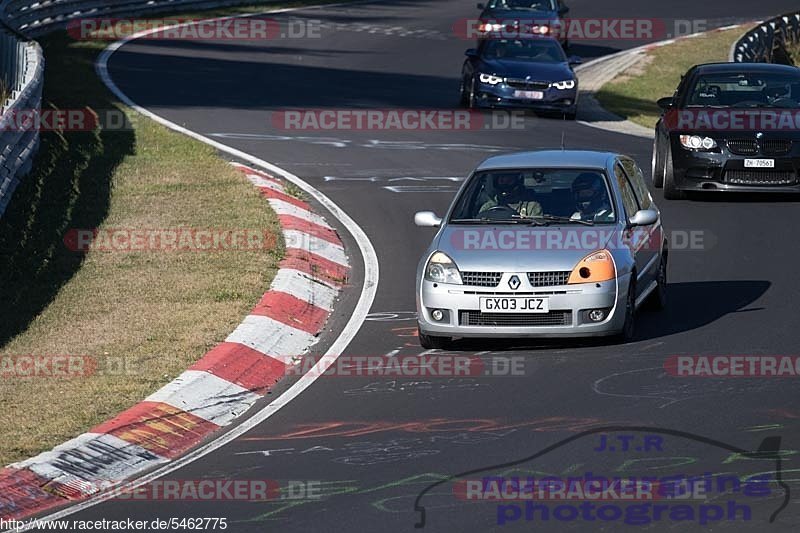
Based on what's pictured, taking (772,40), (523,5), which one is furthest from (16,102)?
(772,40)

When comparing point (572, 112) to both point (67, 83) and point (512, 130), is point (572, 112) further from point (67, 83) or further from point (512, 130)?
point (67, 83)

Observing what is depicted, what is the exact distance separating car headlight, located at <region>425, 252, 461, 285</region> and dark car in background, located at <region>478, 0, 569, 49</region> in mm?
25257

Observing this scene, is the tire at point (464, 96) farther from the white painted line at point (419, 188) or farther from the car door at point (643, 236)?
the car door at point (643, 236)

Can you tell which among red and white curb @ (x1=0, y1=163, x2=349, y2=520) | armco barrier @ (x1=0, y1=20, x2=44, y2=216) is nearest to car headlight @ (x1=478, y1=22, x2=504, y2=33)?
armco barrier @ (x1=0, y1=20, x2=44, y2=216)

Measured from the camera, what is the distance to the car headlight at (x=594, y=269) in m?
11.4

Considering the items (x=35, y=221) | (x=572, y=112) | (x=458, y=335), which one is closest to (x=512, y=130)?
(x=572, y=112)

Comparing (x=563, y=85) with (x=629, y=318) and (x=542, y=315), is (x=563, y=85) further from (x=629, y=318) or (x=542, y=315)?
(x=542, y=315)

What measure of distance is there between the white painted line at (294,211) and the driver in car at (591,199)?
15.5 ft

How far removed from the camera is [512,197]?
41.0 feet

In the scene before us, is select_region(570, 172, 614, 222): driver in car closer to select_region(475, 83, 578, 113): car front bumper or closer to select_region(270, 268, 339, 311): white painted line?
select_region(270, 268, 339, 311): white painted line

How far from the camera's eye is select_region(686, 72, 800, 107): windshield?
18.8 meters

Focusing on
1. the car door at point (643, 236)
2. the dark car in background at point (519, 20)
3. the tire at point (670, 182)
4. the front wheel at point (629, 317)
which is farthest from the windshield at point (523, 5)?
the front wheel at point (629, 317)

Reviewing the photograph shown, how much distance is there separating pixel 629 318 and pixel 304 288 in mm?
3243

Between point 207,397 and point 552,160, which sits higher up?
point 552,160
